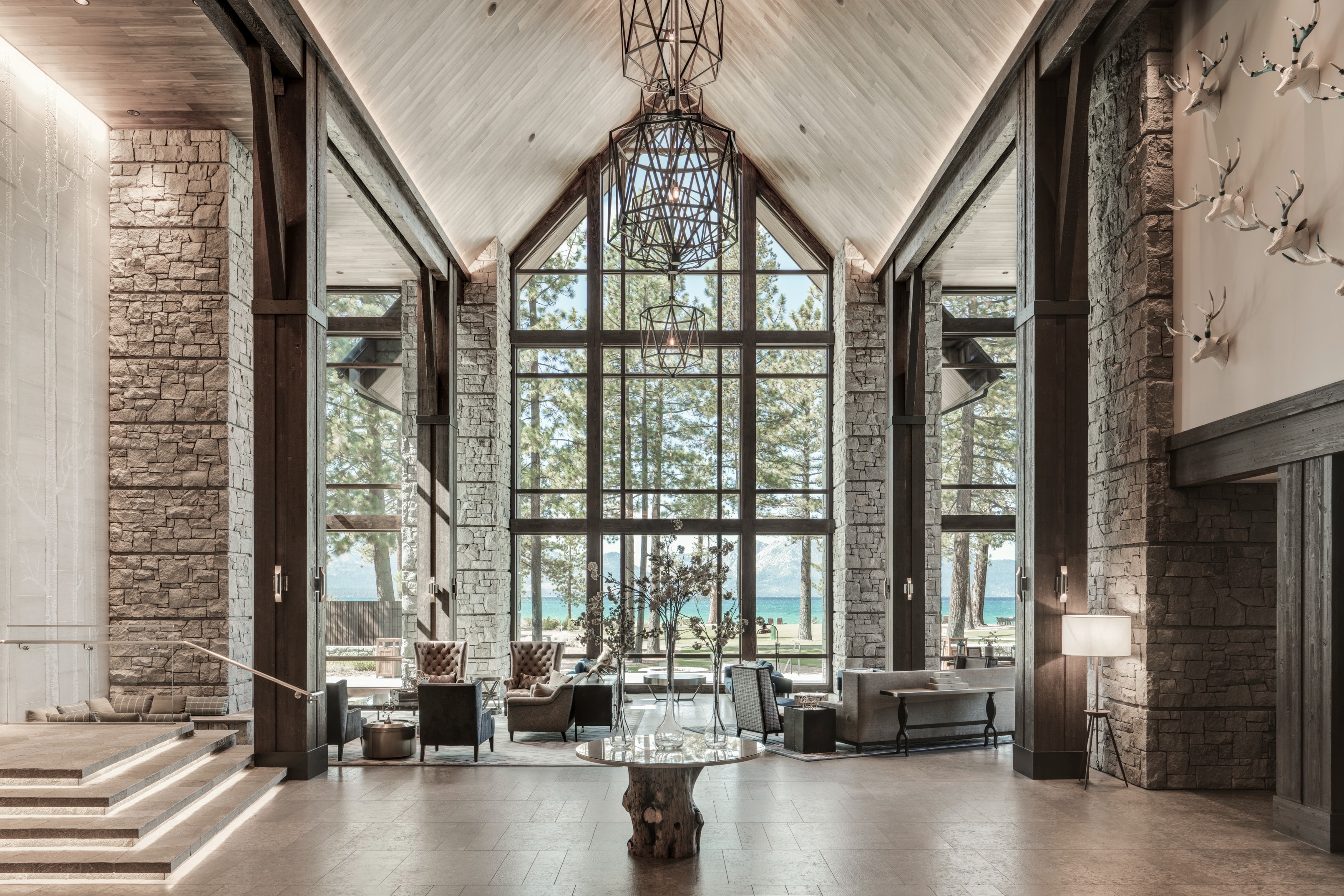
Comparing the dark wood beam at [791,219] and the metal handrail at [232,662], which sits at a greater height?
the dark wood beam at [791,219]

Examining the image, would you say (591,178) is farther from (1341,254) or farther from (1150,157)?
(1341,254)

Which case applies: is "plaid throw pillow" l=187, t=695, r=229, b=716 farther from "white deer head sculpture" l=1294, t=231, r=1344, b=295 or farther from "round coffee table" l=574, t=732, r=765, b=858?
"white deer head sculpture" l=1294, t=231, r=1344, b=295

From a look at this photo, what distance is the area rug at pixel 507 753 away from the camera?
8703 millimetres

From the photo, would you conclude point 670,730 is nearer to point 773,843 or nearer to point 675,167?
→ point 773,843

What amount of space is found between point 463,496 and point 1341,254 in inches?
436

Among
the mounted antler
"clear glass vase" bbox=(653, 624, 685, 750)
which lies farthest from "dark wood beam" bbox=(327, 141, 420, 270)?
the mounted antler

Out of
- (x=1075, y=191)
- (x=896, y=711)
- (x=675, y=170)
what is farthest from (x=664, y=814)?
(x=1075, y=191)

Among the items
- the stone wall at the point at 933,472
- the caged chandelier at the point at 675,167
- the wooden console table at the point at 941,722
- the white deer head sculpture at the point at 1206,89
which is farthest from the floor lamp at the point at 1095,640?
the stone wall at the point at 933,472

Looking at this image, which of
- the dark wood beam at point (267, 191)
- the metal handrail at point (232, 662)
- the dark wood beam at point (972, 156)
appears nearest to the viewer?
the metal handrail at point (232, 662)

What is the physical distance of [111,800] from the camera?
19.3 feet

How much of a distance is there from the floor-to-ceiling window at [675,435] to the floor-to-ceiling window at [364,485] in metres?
1.91

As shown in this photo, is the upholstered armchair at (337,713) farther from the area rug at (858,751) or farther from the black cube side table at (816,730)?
the black cube side table at (816,730)

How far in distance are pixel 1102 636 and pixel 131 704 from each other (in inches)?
296

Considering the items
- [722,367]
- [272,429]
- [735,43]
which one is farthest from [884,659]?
[272,429]
